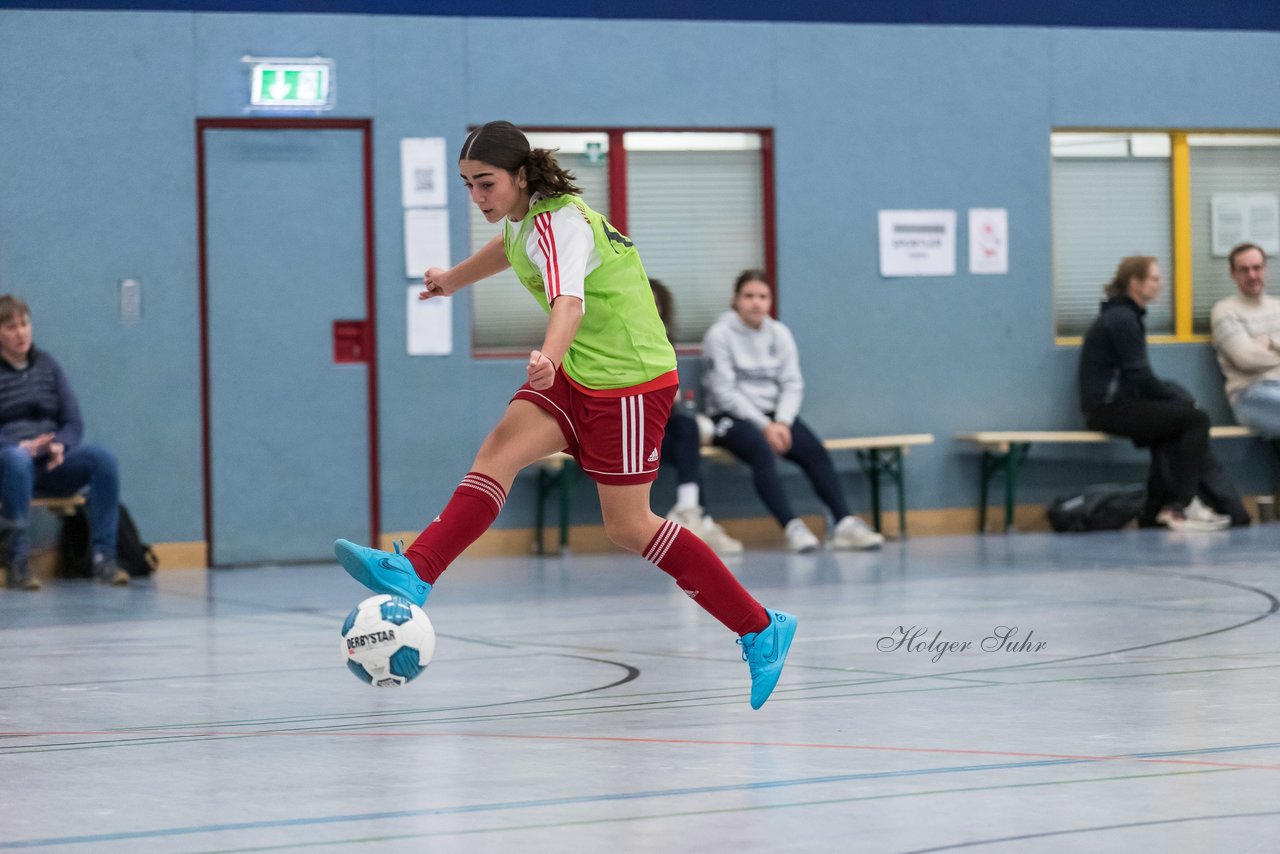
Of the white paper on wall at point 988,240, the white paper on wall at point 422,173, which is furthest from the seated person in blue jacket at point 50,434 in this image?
the white paper on wall at point 988,240

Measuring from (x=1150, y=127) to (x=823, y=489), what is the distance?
3558 mm

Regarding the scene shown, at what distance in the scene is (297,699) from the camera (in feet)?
16.7

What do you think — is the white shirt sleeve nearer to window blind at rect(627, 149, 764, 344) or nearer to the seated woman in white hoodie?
the seated woman in white hoodie

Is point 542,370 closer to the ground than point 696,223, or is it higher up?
closer to the ground

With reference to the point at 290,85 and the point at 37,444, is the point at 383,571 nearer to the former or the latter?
the point at 37,444

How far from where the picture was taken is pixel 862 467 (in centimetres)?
1120

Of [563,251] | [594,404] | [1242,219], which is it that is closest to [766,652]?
[594,404]

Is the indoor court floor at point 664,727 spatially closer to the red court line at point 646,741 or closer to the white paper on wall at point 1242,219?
the red court line at point 646,741

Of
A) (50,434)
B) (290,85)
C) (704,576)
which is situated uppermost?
(290,85)

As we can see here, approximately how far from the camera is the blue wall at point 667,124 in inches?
389

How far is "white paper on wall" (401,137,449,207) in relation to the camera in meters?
10.3

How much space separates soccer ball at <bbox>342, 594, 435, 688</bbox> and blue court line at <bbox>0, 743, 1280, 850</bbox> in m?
0.95

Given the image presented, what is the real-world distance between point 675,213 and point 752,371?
1199 millimetres

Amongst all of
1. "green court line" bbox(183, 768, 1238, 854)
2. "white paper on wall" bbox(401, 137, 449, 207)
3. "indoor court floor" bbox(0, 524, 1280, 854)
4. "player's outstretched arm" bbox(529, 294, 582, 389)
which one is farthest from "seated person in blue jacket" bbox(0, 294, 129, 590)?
"green court line" bbox(183, 768, 1238, 854)
